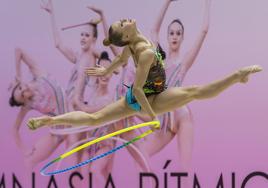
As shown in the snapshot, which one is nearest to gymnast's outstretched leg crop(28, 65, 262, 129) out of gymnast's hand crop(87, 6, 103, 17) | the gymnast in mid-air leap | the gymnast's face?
the gymnast in mid-air leap

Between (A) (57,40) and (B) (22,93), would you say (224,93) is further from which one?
(B) (22,93)

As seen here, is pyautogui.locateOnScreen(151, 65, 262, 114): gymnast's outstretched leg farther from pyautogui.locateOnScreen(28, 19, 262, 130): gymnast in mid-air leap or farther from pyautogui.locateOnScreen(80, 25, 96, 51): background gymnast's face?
pyautogui.locateOnScreen(80, 25, 96, 51): background gymnast's face

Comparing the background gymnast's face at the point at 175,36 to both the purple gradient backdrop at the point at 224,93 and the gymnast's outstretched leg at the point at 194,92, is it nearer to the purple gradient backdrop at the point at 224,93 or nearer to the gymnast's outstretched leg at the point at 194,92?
the purple gradient backdrop at the point at 224,93

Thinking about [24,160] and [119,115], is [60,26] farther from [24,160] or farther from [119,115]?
[119,115]

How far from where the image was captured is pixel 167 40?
4.42 meters

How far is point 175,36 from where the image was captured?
14.4ft

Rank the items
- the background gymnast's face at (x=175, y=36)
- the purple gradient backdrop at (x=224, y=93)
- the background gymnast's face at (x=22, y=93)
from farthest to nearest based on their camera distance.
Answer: the background gymnast's face at (x=22, y=93), the background gymnast's face at (x=175, y=36), the purple gradient backdrop at (x=224, y=93)

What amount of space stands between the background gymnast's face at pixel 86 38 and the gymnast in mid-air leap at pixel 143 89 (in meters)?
2.04

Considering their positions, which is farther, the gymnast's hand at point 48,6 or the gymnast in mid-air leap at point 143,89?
the gymnast's hand at point 48,6

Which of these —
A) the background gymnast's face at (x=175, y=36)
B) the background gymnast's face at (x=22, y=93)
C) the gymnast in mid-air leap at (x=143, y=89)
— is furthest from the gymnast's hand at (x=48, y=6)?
the gymnast in mid-air leap at (x=143, y=89)

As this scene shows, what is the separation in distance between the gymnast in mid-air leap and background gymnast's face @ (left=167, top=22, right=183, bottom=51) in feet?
6.17

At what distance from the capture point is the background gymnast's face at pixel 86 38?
4.55m

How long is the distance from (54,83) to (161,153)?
1109 mm

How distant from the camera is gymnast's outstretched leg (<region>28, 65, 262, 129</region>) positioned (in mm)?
2348
